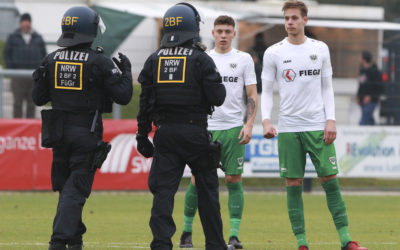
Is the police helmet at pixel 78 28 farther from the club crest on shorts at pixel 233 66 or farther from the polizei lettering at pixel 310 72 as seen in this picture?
the club crest on shorts at pixel 233 66

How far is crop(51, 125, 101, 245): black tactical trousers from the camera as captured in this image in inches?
340

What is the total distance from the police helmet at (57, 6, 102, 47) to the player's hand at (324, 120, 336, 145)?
242 cm

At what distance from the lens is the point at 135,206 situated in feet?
50.1

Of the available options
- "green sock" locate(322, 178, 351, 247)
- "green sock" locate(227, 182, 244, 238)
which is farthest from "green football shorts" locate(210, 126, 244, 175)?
"green sock" locate(322, 178, 351, 247)

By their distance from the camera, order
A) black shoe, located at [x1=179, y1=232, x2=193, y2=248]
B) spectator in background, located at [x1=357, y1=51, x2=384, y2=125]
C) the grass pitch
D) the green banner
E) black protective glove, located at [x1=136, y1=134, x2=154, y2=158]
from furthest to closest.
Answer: spectator in background, located at [x1=357, y1=51, x2=384, y2=125], the green banner, the grass pitch, black shoe, located at [x1=179, y1=232, x2=193, y2=248], black protective glove, located at [x1=136, y1=134, x2=154, y2=158]

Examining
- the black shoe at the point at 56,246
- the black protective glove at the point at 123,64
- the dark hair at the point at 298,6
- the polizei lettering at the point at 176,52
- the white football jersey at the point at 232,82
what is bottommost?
the black shoe at the point at 56,246

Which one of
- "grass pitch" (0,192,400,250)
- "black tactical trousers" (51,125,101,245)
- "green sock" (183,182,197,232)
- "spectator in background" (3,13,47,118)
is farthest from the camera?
"spectator in background" (3,13,47,118)

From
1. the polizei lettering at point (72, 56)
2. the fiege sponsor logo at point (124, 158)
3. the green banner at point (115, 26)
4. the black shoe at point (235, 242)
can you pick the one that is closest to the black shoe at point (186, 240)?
the black shoe at point (235, 242)

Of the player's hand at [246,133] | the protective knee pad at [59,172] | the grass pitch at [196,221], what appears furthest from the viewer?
the grass pitch at [196,221]

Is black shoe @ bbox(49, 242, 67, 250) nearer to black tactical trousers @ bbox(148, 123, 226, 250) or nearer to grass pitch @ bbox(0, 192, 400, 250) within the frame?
black tactical trousers @ bbox(148, 123, 226, 250)

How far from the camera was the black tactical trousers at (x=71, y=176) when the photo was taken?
865cm

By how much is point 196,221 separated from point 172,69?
5.31m

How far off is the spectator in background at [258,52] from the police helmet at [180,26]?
921 cm

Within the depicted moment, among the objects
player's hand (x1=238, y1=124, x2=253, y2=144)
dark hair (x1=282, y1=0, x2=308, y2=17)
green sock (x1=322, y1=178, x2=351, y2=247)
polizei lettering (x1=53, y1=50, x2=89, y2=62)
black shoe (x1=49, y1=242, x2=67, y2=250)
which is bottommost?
black shoe (x1=49, y1=242, x2=67, y2=250)
